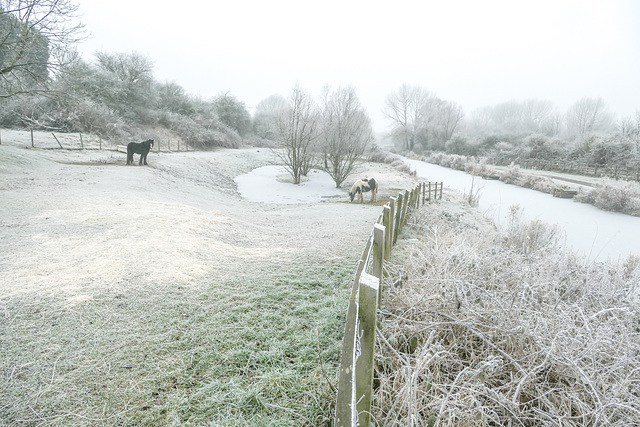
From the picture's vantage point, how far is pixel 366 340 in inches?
59.3

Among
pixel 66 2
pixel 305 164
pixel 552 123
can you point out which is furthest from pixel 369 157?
pixel 552 123

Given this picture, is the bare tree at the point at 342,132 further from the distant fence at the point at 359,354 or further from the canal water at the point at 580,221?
the distant fence at the point at 359,354

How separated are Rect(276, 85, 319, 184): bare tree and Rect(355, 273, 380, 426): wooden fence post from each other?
20152mm

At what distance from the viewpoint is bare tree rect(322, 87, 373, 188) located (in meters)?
21.2

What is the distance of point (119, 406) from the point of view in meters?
1.95

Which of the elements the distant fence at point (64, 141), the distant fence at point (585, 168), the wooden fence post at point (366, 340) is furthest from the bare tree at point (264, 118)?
the wooden fence post at point (366, 340)

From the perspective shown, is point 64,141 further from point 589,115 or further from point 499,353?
point 589,115

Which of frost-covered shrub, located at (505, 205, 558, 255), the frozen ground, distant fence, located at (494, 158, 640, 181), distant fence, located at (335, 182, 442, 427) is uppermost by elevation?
distant fence, located at (494, 158, 640, 181)

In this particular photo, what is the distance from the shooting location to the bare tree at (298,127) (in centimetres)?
2106

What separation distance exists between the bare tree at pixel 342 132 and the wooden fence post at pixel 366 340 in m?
19.6

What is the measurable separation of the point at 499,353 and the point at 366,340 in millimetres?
1752

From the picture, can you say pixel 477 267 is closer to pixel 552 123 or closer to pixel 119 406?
pixel 119 406

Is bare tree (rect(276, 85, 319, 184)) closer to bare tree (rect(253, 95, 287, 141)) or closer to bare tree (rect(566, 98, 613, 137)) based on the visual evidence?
bare tree (rect(253, 95, 287, 141))

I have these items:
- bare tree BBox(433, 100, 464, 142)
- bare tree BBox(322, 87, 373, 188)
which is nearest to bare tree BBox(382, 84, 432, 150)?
bare tree BBox(433, 100, 464, 142)
